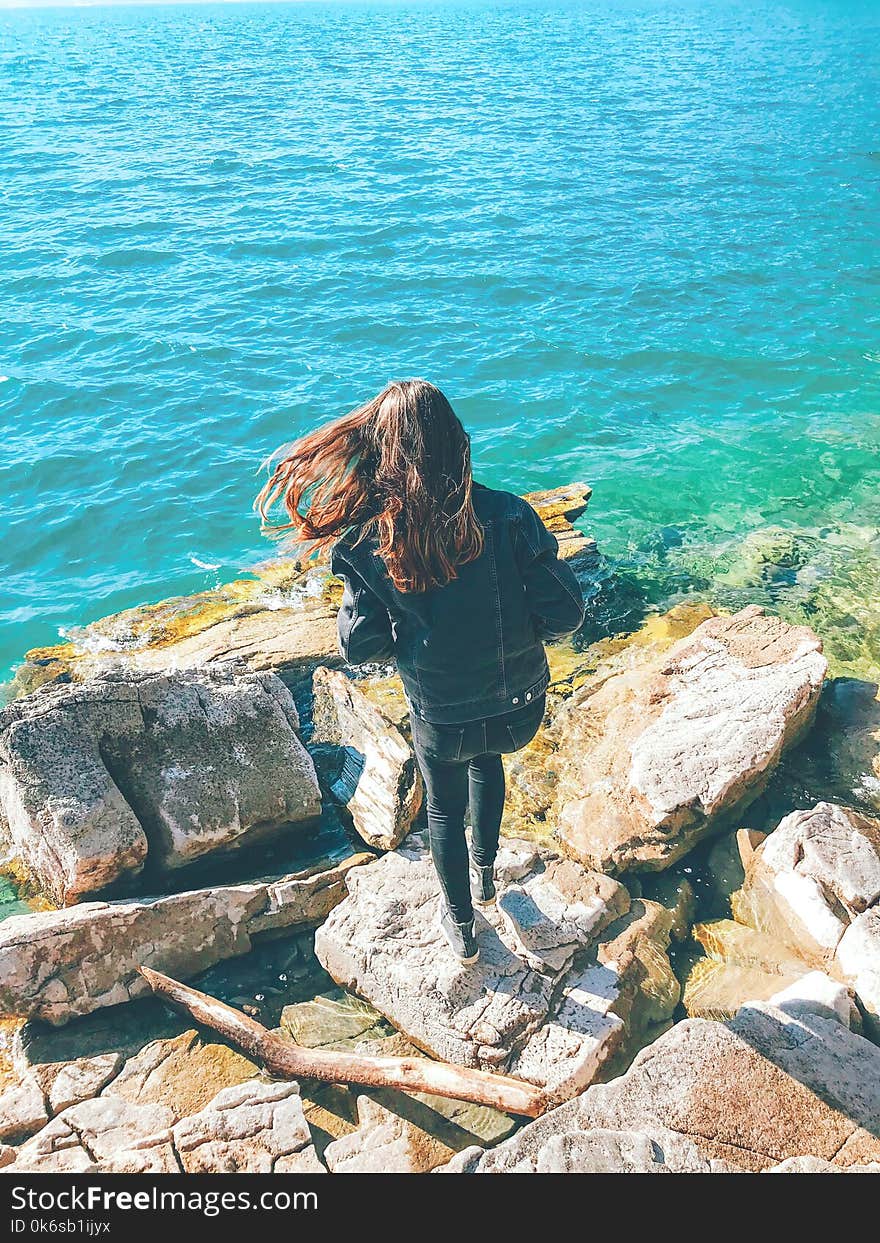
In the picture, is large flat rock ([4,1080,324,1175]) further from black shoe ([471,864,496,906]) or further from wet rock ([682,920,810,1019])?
wet rock ([682,920,810,1019])

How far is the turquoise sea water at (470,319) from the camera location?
1221 cm

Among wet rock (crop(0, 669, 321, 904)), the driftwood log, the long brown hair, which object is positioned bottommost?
the driftwood log

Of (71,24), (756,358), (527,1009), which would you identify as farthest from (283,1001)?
(71,24)

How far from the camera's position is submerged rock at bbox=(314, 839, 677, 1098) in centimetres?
434

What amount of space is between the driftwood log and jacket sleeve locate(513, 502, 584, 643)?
217 centimetres

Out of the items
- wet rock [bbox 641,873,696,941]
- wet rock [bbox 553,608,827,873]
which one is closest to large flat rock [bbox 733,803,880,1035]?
wet rock [bbox 641,873,696,941]

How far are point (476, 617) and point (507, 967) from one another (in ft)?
6.99

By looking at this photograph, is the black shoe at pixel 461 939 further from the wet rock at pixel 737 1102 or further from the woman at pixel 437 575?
the wet rock at pixel 737 1102

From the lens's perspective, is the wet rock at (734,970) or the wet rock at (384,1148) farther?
the wet rock at (734,970)

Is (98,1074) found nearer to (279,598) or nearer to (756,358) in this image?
(279,598)

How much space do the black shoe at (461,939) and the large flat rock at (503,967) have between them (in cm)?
8

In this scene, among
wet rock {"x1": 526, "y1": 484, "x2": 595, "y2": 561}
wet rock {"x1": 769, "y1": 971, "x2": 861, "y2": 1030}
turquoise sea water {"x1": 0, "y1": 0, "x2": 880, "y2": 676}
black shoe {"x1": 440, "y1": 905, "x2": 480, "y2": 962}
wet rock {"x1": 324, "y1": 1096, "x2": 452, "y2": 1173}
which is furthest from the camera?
turquoise sea water {"x1": 0, "y1": 0, "x2": 880, "y2": 676}

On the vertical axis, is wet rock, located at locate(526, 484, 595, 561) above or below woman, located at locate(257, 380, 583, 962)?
below

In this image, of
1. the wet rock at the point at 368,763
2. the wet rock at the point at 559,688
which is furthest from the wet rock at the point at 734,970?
the wet rock at the point at 368,763
